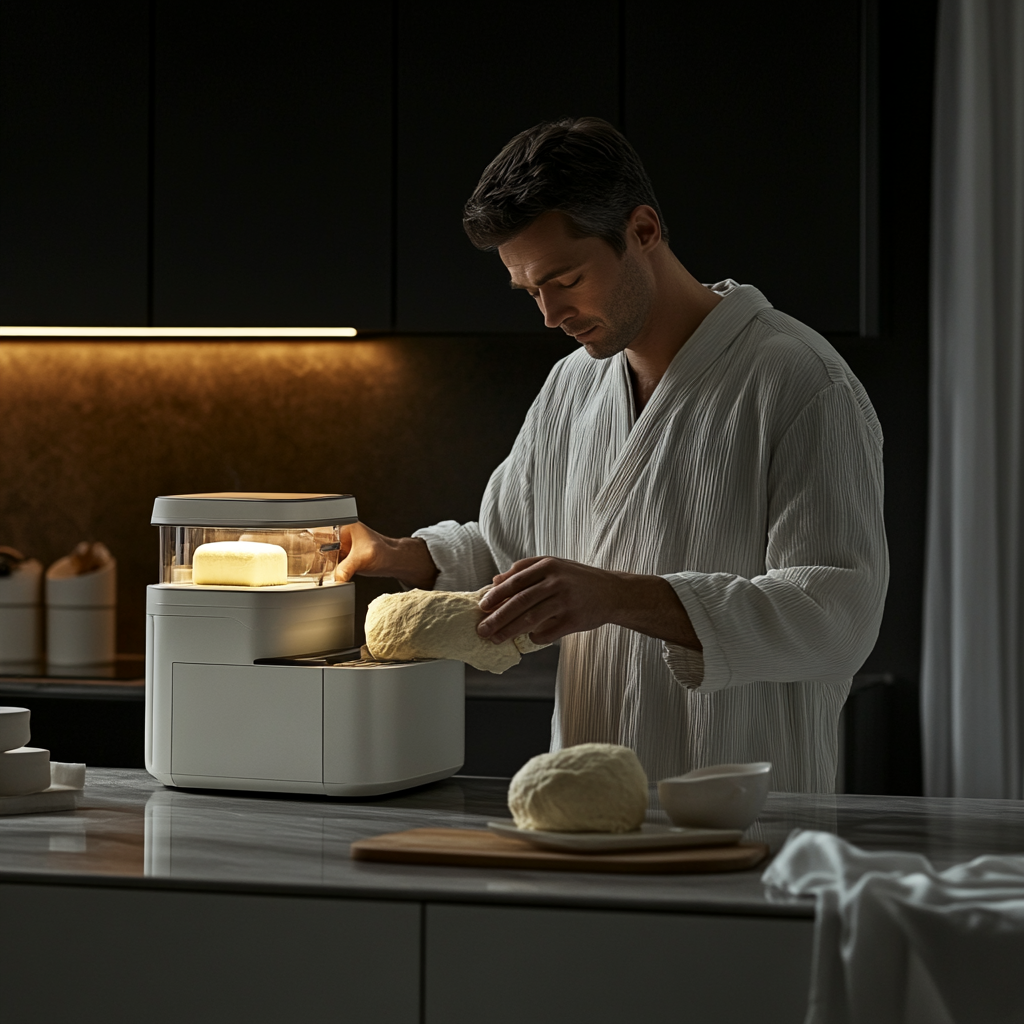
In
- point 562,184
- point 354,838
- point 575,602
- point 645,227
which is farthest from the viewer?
point 645,227

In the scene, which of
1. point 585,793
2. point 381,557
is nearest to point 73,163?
point 381,557

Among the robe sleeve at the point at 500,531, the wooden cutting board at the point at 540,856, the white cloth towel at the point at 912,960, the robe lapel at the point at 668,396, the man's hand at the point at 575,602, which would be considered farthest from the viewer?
the robe sleeve at the point at 500,531

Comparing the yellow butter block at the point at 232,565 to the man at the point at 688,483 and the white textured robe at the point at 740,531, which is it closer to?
the man at the point at 688,483

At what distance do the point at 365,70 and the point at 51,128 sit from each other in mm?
666

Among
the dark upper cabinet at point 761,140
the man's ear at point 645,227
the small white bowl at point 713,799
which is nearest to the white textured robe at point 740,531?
the man's ear at point 645,227

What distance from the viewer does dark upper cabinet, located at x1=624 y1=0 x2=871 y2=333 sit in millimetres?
2324

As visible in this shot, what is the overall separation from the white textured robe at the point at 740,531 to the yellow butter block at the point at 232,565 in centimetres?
37

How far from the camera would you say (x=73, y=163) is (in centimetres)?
255

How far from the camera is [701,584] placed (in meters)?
1.19

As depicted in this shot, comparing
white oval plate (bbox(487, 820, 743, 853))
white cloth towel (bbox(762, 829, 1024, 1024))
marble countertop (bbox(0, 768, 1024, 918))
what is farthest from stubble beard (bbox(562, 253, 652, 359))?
white cloth towel (bbox(762, 829, 1024, 1024))

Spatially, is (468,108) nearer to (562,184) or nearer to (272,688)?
(562,184)

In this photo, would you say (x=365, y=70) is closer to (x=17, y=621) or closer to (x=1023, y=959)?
(x=17, y=621)

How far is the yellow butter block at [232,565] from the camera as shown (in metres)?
1.26

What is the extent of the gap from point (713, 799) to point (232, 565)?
0.55 metres
